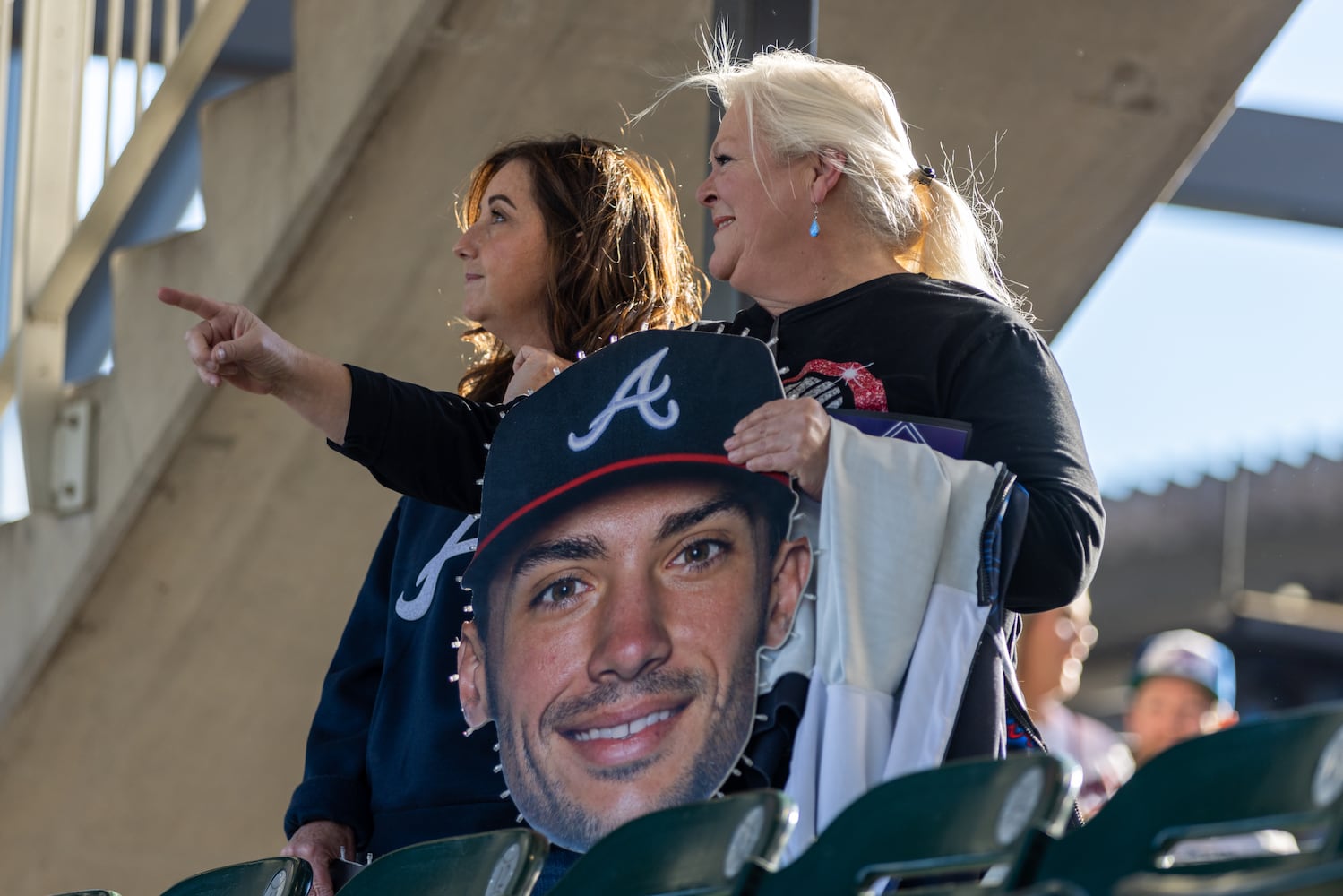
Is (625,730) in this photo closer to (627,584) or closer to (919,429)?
(627,584)

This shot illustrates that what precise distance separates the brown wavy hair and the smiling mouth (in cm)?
68

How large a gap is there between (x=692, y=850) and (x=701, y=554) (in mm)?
639

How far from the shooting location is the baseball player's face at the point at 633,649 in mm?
2020

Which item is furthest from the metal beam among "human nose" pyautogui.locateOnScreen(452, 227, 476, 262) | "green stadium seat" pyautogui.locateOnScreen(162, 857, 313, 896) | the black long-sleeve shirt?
"green stadium seat" pyautogui.locateOnScreen(162, 857, 313, 896)

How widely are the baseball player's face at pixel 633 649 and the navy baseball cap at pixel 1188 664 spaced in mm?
2381

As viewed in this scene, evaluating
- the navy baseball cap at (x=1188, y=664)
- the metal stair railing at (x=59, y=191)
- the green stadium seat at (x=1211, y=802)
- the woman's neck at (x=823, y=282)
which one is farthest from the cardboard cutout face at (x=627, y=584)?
the navy baseball cap at (x=1188, y=664)

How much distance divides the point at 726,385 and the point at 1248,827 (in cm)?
94

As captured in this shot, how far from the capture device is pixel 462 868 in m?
1.65

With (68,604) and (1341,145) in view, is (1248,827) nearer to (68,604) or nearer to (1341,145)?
(68,604)

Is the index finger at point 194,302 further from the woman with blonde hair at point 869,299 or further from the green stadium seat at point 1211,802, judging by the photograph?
the green stadium seat at point 1211,802

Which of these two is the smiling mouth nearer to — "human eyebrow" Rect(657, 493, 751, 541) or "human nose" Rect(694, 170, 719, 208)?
"human eyebrow" Rect(657, 493, 751, 541)

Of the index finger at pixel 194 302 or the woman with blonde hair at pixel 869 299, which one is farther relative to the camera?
the index finger at pixel 194 302

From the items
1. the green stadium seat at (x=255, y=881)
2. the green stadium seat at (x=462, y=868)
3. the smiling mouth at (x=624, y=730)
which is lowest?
the green stadium seat at (x=255, y=881)

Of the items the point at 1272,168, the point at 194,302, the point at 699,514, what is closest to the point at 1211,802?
the point at 699,514
